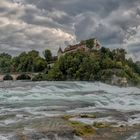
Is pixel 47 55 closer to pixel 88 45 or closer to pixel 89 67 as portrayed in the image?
pixel 88 45

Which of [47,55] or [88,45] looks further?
[47,55]

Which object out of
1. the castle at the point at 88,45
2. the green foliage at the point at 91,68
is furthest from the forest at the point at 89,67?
the castle at the point at 88,45

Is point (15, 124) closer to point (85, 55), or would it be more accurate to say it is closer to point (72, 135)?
point (72, 135)

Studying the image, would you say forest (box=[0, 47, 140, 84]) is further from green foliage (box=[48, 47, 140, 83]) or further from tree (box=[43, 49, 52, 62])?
tree (box=[43, 49, 52, 62])

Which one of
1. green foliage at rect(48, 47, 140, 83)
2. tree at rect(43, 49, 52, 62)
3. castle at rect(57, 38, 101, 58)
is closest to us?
green foliage at rect(48, 47, 140, 83)


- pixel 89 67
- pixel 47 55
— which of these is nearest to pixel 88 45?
pixel 47 55

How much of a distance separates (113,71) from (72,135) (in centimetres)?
11497

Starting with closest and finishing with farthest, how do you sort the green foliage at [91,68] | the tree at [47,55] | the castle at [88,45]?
1. the green foliage at [91,68]
2. the castle at [88,45]
3. the tree at [47,55]

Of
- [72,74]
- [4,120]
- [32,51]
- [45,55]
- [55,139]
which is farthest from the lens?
[32,51]

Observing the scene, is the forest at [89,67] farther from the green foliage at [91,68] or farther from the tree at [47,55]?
the tree at [47,55]

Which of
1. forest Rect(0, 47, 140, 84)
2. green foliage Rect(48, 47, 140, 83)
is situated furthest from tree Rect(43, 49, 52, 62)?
green foliage Rect(48, 47, 140, 83)

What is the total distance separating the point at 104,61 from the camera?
461 ft

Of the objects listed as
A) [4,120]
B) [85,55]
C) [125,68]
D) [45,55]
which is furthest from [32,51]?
[4,120]

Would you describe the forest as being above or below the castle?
below
